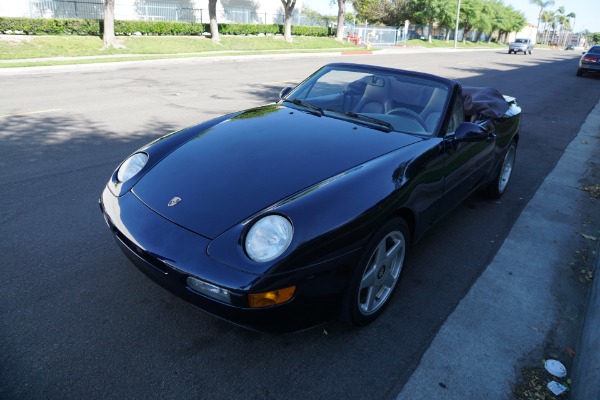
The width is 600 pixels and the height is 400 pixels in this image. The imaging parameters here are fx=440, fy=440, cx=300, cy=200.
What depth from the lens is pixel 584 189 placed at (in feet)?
18.4

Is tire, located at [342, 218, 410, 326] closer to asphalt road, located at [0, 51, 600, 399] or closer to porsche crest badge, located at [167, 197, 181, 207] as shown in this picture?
asphalt road, located at [0, 51, 600, 399]

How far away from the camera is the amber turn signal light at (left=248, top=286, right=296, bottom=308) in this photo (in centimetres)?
207

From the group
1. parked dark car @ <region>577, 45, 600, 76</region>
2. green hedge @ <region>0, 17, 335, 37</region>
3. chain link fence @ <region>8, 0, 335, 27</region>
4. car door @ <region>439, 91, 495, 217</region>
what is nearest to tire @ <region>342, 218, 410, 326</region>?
car door @ <region>439, 91, 495, 217</region>

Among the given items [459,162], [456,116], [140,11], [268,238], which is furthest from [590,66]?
[140,11]

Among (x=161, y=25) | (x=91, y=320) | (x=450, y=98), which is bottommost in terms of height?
(x=91, y=320)

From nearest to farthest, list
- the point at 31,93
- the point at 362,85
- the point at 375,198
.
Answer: the point at 375,198 → the point at 362,85 → the point at 31,93

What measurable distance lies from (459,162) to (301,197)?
1.72 m

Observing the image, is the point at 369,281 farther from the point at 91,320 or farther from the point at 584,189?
the point at 584,189

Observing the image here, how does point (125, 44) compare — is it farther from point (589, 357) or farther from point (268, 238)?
point (589, 357)

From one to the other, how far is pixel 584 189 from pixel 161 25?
2571 cm

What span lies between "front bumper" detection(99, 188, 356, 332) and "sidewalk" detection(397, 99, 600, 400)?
65 centimetres

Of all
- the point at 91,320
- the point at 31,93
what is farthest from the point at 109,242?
the point at 31,93

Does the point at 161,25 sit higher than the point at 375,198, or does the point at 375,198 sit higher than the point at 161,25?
the point at 161,25

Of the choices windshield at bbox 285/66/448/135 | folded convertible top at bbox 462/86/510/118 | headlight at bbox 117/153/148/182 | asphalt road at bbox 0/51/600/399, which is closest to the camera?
asphalt road at bbox 0/51/600/399
